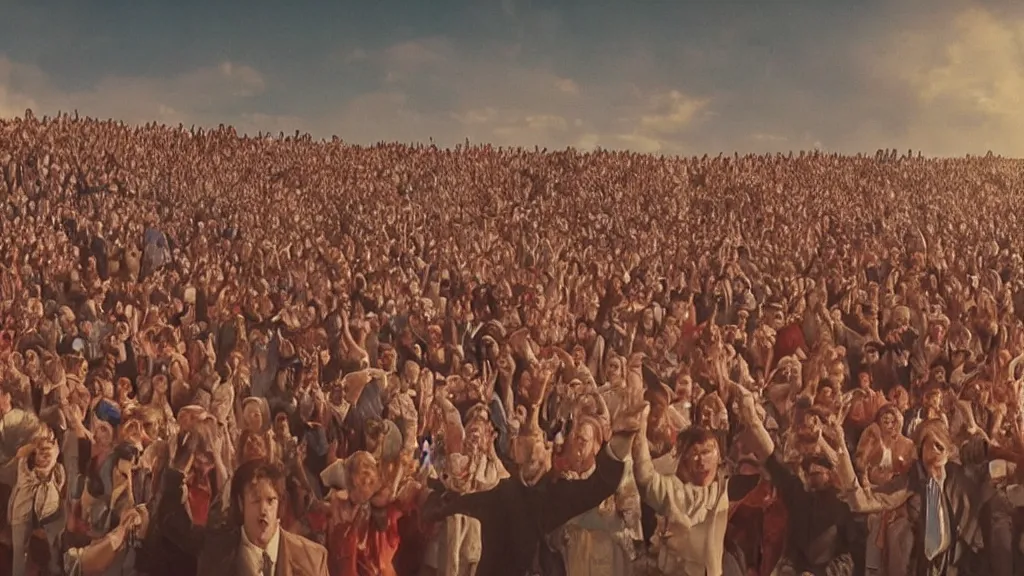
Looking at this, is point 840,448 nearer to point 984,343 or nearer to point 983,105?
point 984,343

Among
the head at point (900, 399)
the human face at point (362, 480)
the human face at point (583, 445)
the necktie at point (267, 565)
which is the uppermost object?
the head at point (900, 399)

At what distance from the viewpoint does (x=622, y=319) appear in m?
7.55

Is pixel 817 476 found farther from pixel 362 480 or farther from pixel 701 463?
pixel 362 480

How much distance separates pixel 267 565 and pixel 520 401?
6.15 feet

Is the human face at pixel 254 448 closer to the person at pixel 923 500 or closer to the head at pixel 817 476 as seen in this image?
the head at pixel 817 476

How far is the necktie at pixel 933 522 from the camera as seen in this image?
5.57 metres

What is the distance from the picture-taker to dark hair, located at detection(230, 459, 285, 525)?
5168mm

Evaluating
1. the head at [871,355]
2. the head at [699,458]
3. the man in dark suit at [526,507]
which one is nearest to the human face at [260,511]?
the man in dark suit at [526,507]

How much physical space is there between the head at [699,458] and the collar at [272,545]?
2.13 metres

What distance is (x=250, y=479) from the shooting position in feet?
17.0

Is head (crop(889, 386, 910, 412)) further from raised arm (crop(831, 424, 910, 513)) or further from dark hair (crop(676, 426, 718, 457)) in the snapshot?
dark hair (crop(676, 426, 718, 457))

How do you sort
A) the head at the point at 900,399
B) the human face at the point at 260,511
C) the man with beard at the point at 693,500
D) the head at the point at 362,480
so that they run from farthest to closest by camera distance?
1. the head at the point at 900,399
2. the man with beard at the point at 693,500
3. the head at the point at 362,480
4. the human face at the point at 260,511

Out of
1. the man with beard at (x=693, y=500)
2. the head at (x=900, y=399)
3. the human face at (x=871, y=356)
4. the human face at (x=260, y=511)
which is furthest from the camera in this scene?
the human face at (x=871, y=356)

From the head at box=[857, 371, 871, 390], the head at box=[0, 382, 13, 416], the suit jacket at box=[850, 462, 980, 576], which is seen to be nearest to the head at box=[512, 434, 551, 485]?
the suit jacket at box=[850, 462, 980, 576]
